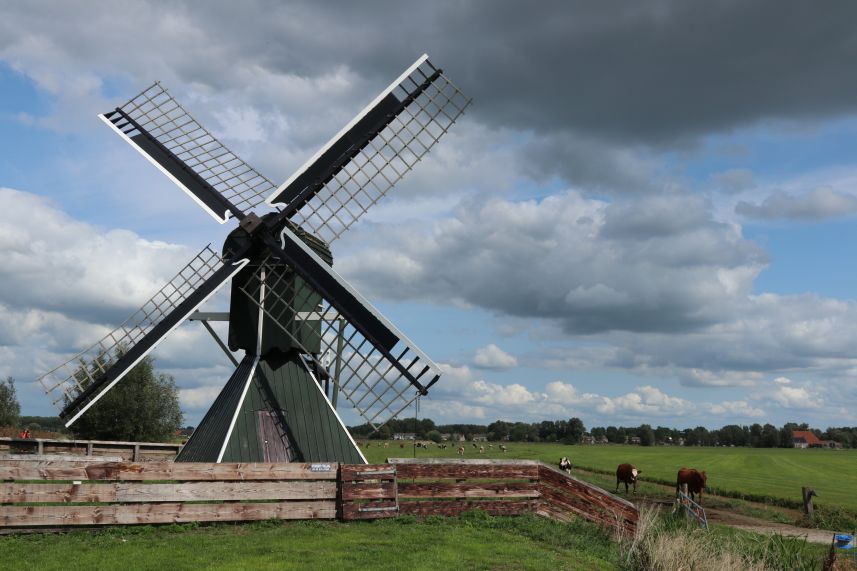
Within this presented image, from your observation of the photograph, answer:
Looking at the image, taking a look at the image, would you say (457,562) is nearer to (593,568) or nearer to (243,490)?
(593,568)

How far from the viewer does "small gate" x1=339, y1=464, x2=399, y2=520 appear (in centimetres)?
1570

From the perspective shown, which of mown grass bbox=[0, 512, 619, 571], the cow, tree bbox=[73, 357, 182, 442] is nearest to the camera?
mown grass bbox=[0, 512, 619, 571]

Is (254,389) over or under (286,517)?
over

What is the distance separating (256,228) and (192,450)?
6979 mm

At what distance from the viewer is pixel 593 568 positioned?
12.3 meters

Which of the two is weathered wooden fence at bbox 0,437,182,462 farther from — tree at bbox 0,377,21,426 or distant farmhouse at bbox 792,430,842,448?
distant farmhouse at bbox 792,430,842,448

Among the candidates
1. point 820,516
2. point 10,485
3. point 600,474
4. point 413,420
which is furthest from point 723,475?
point 10,485

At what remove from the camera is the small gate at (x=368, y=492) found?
1570 cm

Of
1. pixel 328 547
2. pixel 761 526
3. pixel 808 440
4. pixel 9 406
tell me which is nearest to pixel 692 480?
pixel 761 526

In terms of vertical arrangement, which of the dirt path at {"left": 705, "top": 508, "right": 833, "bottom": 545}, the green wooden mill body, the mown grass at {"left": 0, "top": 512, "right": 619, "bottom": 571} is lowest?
the dirt path at {"left": 705, "top": 508, "right": 833, "bottom": 545}

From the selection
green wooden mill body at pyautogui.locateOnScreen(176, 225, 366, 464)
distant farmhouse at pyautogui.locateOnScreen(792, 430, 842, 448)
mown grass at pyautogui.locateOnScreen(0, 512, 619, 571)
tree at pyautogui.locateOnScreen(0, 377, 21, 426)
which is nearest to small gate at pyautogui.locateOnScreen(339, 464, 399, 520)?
mown grass at pyautogui.locateOnScreen(0, 512, 619, 571)

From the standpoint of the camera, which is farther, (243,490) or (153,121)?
(153,121)

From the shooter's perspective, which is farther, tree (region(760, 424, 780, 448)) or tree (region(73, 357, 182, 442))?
tree (region(760, 424, 780, 448))

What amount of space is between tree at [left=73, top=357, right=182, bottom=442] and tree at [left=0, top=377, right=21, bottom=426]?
65.5ft
